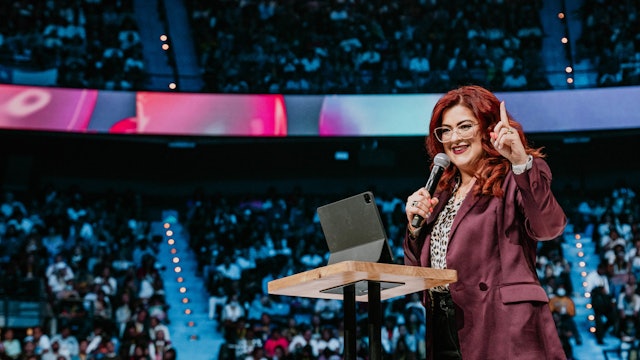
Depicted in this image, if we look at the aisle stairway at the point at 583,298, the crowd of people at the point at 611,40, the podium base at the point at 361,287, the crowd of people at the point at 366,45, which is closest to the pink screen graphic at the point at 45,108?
the crowd of people at the point at 366,45

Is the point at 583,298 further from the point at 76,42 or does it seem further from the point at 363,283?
the point at 363,283

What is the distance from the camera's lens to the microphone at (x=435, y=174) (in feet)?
7.95

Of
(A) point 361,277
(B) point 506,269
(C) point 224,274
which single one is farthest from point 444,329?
(C) point 224,274

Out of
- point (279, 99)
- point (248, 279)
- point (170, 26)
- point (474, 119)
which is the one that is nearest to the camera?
point (474, 119)

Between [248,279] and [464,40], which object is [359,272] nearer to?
[248,279]

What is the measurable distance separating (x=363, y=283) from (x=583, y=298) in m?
10.5

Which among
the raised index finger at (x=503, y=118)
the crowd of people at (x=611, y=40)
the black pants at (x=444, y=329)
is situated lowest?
the black pants at (x=444, y=329)

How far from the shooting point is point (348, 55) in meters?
15.3

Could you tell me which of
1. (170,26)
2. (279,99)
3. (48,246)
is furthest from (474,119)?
(170,26)

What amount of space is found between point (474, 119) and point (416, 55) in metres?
12.9

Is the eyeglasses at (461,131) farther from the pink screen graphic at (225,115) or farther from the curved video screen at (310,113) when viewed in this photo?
the pink screen graphic at (225,115)

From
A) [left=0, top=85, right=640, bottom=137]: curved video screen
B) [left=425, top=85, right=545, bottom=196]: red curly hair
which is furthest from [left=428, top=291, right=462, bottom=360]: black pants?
[left=0, top=85, right=640, bottom=137]: curved video screen

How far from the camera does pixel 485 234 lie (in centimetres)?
239

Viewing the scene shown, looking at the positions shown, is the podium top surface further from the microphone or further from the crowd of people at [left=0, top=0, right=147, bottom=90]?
the crowd of people at [left=0, top=0, right=147, bottom=90]
